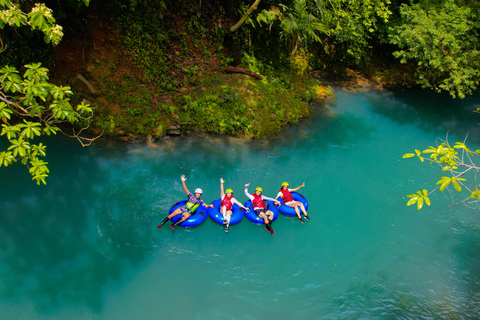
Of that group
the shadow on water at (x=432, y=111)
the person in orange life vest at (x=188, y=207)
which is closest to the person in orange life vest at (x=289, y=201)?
the person in orange life vest at (x=188, y=207)

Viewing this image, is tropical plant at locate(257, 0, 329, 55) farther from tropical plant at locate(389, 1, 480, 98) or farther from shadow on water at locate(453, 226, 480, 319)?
shadow on water at locate(453, 226, 480, 319)

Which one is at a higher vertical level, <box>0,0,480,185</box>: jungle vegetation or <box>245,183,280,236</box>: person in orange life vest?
<box>0,0,480,185</box>: jungle vegetation

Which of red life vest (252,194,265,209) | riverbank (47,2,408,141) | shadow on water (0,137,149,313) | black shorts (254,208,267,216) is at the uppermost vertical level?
riverbank (47,2,408,141)

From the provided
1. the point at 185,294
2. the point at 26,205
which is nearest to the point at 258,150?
the point at 185,294

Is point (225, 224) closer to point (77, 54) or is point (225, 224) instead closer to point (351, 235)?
point (351, 235)

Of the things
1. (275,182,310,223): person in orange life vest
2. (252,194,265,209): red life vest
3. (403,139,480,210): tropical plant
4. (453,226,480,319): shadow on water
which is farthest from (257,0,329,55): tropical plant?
(453,226,480,319): shadow on water

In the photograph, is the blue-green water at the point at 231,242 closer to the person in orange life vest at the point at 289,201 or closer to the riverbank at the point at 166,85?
the person in orange life vest at the point at 289,201
